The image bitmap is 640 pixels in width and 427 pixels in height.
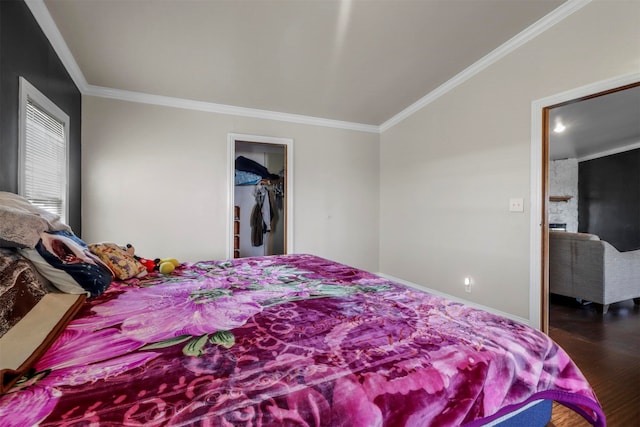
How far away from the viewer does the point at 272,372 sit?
774mm

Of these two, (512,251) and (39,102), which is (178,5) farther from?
(512,251)

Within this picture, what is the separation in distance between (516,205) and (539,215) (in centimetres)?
22

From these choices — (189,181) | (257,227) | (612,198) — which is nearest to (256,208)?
(257,227)

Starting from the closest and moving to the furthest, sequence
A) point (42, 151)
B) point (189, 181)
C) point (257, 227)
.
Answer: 1. point (42, 151)
2. point (189, 181)
3. point (257, 227)

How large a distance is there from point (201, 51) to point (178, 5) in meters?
0.54

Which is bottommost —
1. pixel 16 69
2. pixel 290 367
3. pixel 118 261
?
pixel 290 367

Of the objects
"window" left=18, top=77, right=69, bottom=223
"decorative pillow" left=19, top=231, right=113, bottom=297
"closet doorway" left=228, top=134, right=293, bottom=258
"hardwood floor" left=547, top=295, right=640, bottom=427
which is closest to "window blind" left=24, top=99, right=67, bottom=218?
"window" left=18, top=77, right=69, bottom=223

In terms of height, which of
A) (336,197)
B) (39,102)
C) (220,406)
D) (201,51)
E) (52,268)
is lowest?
(220,406)

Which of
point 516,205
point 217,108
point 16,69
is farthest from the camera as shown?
point 217,108

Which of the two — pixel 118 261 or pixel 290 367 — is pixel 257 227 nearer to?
pixel 118 261

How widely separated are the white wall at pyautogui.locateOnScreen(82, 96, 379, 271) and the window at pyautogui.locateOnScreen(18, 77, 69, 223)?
0.53 metres

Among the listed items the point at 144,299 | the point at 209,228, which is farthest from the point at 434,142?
the point at 144,299

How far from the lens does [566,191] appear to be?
585 cm

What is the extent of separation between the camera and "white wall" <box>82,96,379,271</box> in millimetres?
3162
